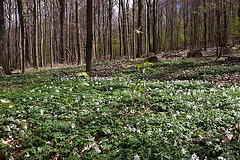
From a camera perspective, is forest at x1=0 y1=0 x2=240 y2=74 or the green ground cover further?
forest at x1=0 y1=0 x2=240 y2=74

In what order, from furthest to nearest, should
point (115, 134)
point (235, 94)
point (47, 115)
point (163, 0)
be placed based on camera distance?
point (163, 0) → point (235, 94) → point (47, 115) → point (115, 134)

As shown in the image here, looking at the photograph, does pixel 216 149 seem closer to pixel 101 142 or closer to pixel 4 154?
pixel 101 142

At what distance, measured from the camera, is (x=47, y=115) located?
393cm

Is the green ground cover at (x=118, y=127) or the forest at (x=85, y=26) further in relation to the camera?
the forest at (x=85, y=26)

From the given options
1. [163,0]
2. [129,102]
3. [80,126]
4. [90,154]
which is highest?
[163,0]

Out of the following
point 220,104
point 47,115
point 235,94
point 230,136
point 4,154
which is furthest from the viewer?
point 235,94

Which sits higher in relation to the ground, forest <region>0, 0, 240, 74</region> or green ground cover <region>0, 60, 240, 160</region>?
forest <region>0, 0, 240, 74</region>

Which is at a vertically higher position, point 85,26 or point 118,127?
point 85,26

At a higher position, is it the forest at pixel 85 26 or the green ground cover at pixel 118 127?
the forest at pixel 85 26

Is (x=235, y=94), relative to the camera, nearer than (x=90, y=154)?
No

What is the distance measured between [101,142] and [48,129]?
1.25m

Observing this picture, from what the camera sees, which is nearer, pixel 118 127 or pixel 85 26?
pixel 118 127

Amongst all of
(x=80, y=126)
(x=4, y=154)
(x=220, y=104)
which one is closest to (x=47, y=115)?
(x=80, y=126)

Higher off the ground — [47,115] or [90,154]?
[47,115]
